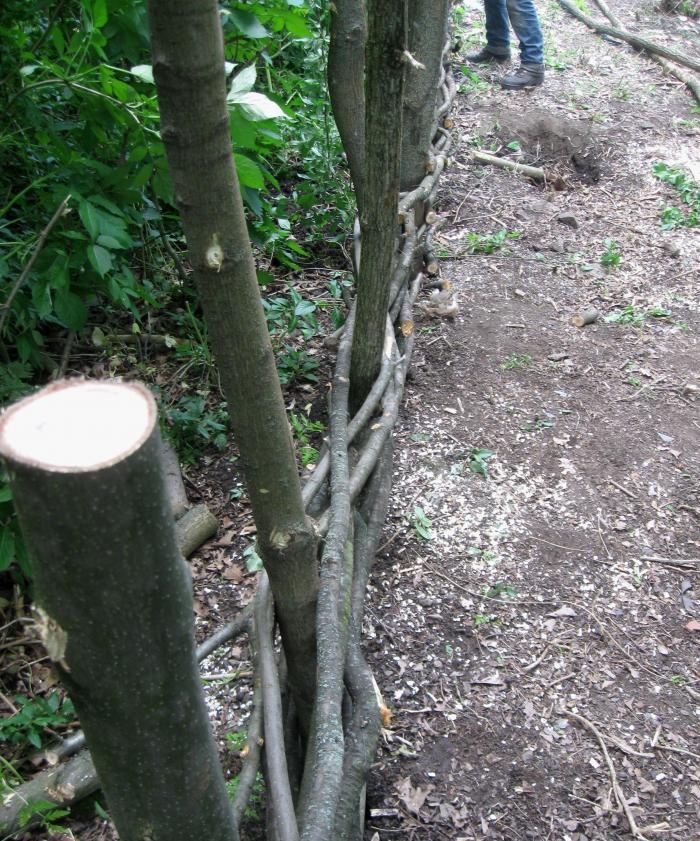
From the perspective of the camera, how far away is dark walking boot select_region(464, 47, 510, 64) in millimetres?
5879

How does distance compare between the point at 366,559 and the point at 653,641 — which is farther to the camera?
the point at 653,641

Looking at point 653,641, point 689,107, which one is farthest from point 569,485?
point 689,107

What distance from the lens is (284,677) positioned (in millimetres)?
1669

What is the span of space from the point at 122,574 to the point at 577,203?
168 inches

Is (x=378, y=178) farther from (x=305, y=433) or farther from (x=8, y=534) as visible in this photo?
(x=8, y=534)

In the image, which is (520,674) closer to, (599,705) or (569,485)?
(599,705)

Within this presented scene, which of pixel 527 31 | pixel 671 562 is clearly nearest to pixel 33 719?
pixel 671 562

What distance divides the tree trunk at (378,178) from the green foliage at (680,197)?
8.65ft

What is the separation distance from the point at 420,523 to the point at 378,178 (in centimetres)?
113

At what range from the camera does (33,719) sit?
5.98 ft

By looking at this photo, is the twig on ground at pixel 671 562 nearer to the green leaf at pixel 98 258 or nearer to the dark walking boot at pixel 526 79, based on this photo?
the green leaf at pixel 98 258

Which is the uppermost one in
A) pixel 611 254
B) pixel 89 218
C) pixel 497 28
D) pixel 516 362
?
pixel 89 218

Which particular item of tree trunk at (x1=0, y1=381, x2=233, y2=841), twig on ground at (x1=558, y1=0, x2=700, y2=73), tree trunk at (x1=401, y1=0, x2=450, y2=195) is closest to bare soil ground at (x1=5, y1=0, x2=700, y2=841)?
tree trunk at (x1=401, y1=0, x2=450, y2=195)

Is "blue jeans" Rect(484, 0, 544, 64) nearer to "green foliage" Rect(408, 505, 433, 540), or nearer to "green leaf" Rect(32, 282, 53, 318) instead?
"green foliage" Rect(408, 505, 433, 540)
